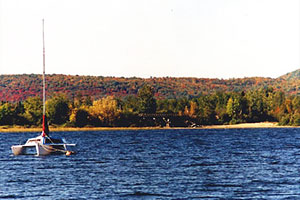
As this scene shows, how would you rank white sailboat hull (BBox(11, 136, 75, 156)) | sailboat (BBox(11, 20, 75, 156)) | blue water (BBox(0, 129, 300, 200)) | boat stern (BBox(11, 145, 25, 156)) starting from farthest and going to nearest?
boat stern (BBox(11, 145, 25, 156)) < sailboat (BBox(11, 20, 75, 156)) < white sailboat hull (BBox(11, 136, 75, 156)) < blue water (BBox(0, 129, 300, 200))

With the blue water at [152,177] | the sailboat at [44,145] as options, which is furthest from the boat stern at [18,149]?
the blue water at [152,177]

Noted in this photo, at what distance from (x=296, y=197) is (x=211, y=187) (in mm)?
8219

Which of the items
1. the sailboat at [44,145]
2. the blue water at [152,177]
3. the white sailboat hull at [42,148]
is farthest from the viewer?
the sailboat at [44,145]

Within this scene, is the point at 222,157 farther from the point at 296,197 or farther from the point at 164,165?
the point at 296,197

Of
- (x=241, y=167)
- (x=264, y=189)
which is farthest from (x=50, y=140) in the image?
(x=264, y=189)

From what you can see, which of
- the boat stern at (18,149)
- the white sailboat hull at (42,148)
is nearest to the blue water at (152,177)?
the white sailboat hull at (42,148)

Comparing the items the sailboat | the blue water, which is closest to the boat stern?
the sailboat

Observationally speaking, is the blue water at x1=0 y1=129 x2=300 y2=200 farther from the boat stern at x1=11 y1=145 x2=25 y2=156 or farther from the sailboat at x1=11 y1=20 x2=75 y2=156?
the boat stern at x1=11 y1=145 x2=25 y2=156

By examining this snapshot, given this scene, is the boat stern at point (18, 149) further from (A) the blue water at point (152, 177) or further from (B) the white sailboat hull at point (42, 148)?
(A) the blue water at point (152, 177)

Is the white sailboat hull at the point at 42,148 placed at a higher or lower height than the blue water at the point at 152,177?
higher

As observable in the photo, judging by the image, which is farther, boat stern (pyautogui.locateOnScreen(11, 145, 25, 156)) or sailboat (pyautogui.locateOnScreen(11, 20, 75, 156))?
boat stern (pyautogui.locateOnScreen(11, 145, 25, 156))

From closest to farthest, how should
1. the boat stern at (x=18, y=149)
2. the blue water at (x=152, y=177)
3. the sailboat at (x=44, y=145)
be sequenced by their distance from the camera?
the blue water at (x=152, y=177)
the sailboat at (x=44, y=145)
the boat stern at (x=18, y=149)

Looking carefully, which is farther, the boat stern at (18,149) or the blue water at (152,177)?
the boat stern at (18,149)

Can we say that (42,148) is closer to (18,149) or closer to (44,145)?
(44,145)
